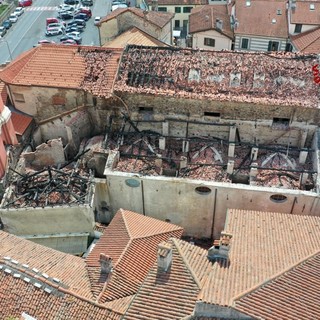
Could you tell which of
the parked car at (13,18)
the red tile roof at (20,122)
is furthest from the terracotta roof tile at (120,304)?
the parked car at (13,18)

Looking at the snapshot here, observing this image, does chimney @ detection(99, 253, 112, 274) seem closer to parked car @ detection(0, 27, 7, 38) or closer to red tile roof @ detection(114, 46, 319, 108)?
red tile roof @ detection(114, 46, 319, 108)

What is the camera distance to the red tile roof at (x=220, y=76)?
30.3 m

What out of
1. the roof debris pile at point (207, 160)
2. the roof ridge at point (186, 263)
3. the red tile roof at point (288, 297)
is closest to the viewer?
the red tile roof at point (288, 297)

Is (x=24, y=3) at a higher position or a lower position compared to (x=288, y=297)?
lower

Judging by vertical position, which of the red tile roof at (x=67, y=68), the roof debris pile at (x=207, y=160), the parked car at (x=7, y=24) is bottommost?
the parked car at (x=7, y=24)

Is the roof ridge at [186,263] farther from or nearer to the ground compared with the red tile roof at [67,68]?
nearer to the ground

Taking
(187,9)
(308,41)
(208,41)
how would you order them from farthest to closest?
(187,9) → (208,41) → (308,41)

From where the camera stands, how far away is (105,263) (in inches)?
886

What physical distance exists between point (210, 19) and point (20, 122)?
3003 centimetres

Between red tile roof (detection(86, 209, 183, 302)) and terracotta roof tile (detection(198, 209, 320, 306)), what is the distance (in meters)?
4.54

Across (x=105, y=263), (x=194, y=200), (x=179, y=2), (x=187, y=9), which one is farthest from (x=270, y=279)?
(x=187, y=9)

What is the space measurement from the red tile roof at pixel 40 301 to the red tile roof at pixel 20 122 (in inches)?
549

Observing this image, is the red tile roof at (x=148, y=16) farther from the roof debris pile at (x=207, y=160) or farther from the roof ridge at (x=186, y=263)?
the roof ridge at (x=186, y=263)

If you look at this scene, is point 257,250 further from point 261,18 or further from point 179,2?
point 179,2
